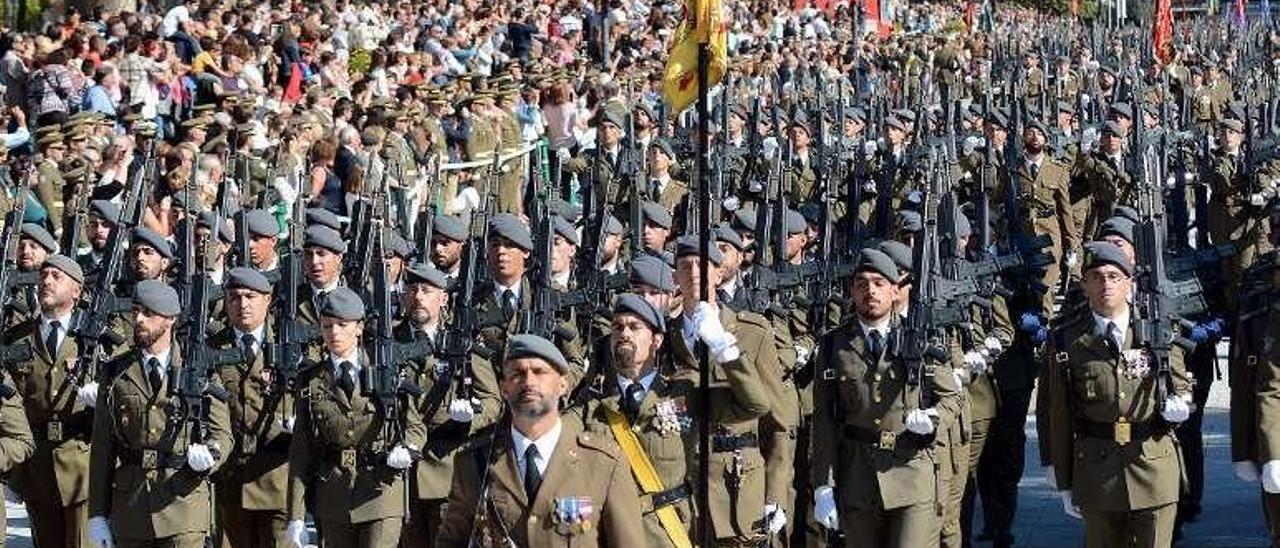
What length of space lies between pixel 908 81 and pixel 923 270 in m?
18.4

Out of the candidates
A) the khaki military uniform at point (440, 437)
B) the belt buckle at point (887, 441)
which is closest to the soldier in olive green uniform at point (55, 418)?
the khaki military uniform at point (440, 437)

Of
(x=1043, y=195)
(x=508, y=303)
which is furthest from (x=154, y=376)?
(x=1043, y=195)

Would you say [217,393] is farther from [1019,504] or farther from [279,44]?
[279,44]

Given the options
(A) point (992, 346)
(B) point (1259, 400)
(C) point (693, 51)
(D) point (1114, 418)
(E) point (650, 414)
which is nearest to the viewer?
(C) point (693, 51)

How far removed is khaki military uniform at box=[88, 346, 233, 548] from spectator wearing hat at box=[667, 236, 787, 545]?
1.92 m

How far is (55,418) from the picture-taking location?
40.8ft

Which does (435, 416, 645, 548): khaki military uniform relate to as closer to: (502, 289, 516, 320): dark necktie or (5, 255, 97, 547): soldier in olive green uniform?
(502, 289, 516, 320): dark necktie

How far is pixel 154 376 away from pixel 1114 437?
3.65 m

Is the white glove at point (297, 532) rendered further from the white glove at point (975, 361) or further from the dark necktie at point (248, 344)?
the white glove at point (975, 361)

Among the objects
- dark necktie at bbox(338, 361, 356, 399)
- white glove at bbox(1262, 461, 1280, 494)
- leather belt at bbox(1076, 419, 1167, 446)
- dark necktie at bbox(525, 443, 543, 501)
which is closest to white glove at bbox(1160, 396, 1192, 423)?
leather belt at bbox(1076, 419, 1167, 446)

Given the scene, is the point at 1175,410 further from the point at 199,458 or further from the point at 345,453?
the point at 199,458

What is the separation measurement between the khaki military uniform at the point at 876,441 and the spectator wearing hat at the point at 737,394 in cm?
31

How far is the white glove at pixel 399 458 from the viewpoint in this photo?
35.7 ft

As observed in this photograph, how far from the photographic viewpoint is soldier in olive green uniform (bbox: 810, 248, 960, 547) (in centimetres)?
1112
